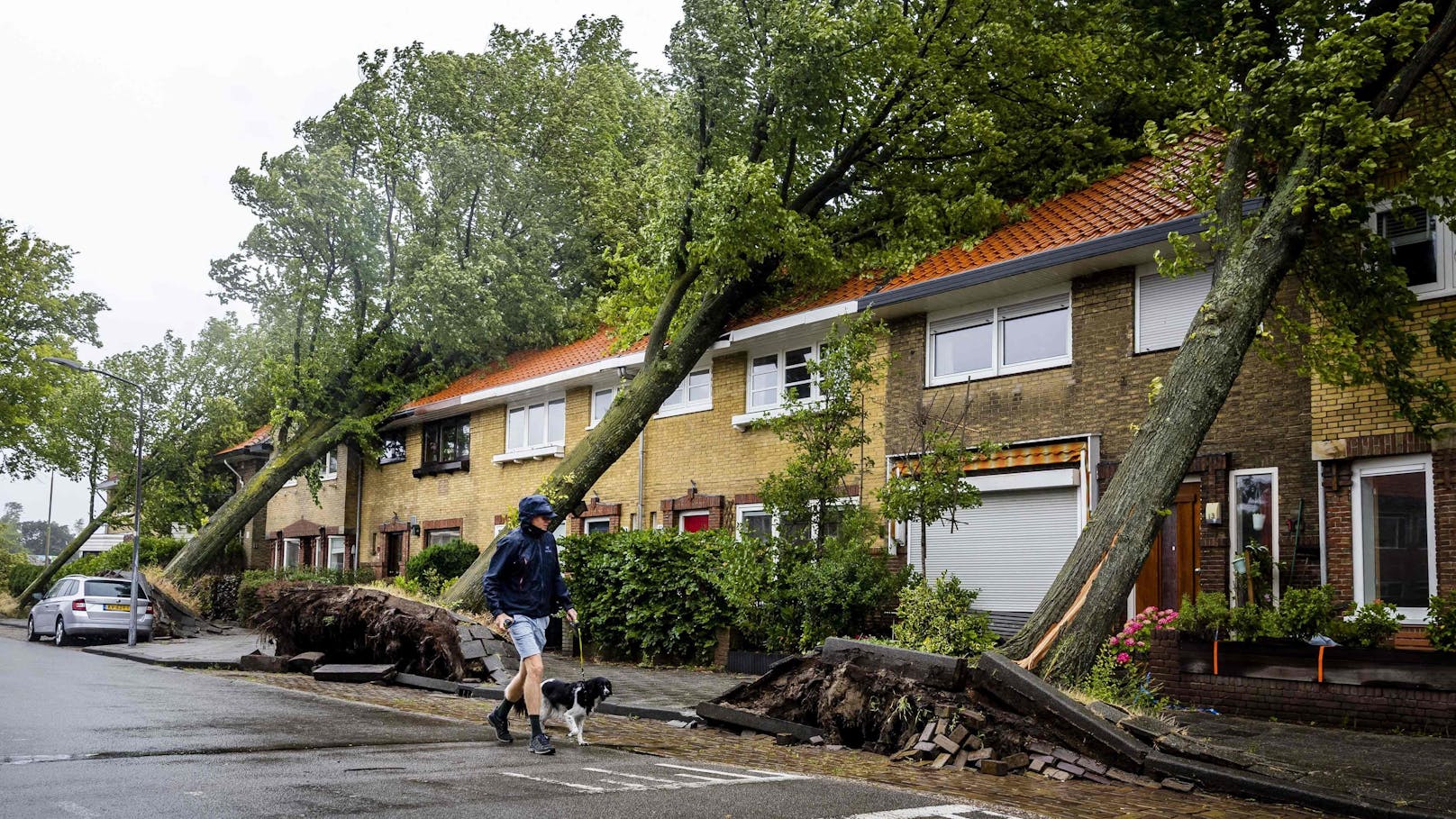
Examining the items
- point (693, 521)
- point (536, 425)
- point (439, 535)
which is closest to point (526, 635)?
point (693, 521)

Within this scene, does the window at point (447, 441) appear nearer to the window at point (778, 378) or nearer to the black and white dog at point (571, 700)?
the window at point (778, 378)

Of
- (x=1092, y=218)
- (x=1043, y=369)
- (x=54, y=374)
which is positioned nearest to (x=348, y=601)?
(x=1043, y=369)

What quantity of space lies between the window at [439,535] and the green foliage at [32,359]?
14.2 m

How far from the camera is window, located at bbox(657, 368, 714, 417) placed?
22.6 m

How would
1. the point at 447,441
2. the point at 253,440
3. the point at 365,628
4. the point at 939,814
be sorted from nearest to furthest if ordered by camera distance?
the point at 939,814 → the point at 365,628 → the point at 447,441 → the point at 253,440

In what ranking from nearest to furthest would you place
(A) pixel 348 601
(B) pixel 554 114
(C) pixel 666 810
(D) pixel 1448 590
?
(C) pixel 666 810 → (D) pixel 1448 590 → (A) pixel 348 601 → (B) pixel 554 114

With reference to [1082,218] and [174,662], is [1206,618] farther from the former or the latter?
[174,662]

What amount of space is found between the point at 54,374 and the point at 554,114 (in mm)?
17877

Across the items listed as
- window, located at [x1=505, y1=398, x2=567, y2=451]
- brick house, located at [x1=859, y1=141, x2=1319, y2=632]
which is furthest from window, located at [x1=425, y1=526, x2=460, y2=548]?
brick house, located at [x1=859, y1=141, x2=1319, y2=632]

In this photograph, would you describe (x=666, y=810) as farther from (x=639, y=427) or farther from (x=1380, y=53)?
(x=639, y=427)

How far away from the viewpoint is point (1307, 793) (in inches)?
303

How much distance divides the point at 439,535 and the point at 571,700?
22790 mm

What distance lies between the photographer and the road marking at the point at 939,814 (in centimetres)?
646

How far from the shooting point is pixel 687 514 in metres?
22.7
